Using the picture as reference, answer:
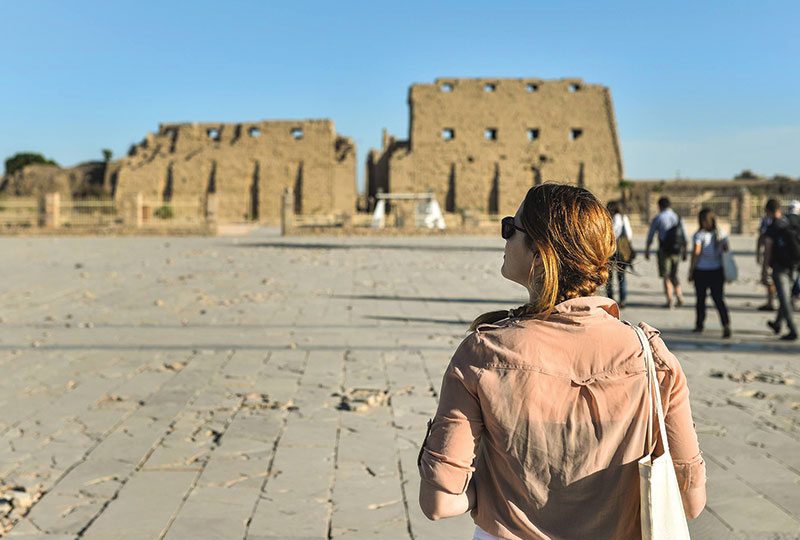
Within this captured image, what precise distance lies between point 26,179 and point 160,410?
48597mm

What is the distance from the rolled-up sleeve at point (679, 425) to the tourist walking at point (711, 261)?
6.82 meters

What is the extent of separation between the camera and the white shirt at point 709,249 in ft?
25.8

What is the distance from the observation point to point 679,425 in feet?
5.23

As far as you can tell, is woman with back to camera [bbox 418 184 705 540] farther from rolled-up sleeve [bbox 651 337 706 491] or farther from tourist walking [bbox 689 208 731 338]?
tourist walking [bbox 689 208 731 338]

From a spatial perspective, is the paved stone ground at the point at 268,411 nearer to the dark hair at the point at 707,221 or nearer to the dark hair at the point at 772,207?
the dark hair at the point at 707,221

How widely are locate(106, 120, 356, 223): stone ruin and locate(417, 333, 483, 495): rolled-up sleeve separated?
4248cm

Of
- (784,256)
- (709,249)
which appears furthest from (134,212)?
(784,256)

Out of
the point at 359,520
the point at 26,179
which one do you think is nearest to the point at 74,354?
the point at 359,520

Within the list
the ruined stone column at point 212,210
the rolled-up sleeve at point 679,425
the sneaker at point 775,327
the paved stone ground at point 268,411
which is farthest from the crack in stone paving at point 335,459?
the ruined stone column at point 212,210

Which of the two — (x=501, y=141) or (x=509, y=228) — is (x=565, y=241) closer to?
(x=509, y=228)

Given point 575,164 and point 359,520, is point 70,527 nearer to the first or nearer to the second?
point 359,520

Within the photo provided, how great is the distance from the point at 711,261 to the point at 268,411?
207 inches

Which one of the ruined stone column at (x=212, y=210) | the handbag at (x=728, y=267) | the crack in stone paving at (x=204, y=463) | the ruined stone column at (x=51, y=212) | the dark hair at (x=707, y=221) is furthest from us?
the ruined stone column at (x=51, y=212)

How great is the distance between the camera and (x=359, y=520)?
133 inches
